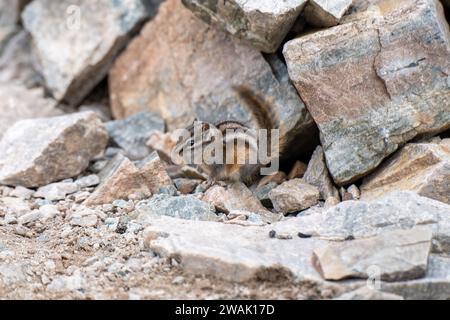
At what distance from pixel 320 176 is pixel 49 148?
227 centimetres

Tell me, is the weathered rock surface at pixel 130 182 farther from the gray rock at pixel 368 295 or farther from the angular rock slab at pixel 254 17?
the gray rock at pixel 368 295

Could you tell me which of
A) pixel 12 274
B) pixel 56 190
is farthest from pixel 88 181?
pixel 12 274

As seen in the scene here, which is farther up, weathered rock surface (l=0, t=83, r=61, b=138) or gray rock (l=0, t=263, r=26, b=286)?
gray rock (l=0, t=263, r=26, b=286)

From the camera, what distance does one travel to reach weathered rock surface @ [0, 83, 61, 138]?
6778 mm

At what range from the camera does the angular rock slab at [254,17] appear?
16.6 ft

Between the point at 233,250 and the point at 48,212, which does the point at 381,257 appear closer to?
the point at 233,250

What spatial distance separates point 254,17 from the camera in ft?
16.9

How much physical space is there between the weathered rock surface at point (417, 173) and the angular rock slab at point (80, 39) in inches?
126

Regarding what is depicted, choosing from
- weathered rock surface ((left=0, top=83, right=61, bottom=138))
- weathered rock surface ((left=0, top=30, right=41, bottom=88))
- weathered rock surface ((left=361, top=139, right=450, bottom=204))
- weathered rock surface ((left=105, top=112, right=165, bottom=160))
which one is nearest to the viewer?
weathered rock surface ((left=361, top=139, right=450, bottom=204))

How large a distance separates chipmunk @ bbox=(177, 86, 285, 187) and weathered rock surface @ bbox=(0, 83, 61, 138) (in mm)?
2204

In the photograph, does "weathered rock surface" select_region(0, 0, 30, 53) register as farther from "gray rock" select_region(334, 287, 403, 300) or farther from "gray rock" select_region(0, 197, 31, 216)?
"gray rock" select_region(334, 287, 403, 300)

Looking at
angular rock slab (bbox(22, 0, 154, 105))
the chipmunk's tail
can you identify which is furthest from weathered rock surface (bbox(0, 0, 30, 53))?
the chipmunk's tail
